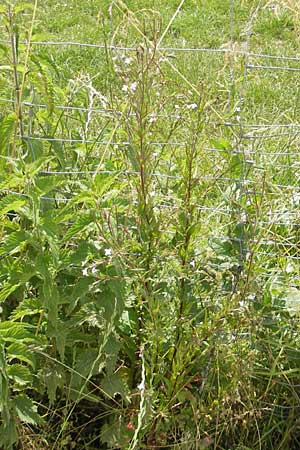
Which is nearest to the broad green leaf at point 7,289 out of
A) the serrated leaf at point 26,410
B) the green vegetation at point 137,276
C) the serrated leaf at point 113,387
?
the green vegetation at point 137,276

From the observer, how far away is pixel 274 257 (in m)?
Result: 2.68

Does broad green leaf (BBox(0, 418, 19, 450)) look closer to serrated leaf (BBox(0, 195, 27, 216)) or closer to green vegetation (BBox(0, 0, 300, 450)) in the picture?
green vegetation (BBox(0, 0, 300, 450))

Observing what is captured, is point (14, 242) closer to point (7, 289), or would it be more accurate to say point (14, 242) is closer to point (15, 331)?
point (7, 289)

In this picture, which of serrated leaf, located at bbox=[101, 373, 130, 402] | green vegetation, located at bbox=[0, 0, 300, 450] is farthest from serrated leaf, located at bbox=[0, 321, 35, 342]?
serrated leaf, located at bbox=[101, 373, 130, 402]

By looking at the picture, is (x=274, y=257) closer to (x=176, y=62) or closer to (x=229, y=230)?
(x=229, y=230)

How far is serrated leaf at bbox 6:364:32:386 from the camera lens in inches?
94.4

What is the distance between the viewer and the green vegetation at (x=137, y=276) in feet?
7.61

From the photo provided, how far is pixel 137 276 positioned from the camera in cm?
235

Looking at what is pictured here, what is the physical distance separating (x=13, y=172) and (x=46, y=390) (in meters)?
0.71

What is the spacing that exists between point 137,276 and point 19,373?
45 cm

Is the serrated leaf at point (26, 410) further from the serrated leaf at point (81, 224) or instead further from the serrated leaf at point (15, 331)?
the serrated leaf at point (81, 224)

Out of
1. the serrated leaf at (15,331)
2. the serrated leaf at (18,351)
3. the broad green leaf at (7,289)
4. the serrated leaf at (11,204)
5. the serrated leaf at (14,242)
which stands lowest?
the serrated leaf at (18,351)

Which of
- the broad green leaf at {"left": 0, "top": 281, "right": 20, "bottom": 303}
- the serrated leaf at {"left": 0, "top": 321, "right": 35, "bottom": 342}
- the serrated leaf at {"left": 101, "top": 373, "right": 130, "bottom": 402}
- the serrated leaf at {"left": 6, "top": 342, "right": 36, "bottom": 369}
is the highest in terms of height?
the broad green leaf at {"left": 0, "top": 281, "right": 20, "bottom": 303}

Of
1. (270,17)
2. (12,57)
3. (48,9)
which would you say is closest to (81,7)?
(48,9)
